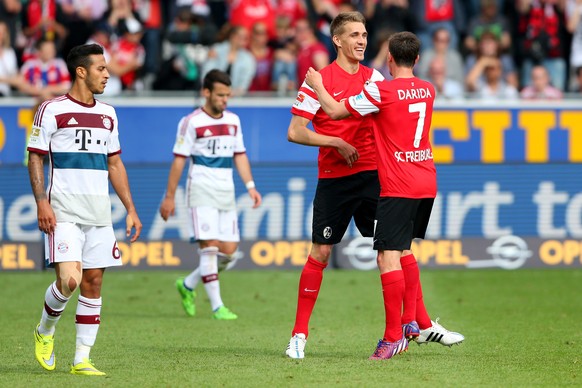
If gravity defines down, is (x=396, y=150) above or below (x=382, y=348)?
above

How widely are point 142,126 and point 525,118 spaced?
5.86 metres

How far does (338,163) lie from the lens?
9297 millimetres

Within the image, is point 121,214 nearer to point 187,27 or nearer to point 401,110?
point 187,27

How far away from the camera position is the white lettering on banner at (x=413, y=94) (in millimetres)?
8805

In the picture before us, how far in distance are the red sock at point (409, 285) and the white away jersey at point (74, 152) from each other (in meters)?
2.39

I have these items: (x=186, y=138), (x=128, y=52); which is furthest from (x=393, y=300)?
(x=128, y=52)

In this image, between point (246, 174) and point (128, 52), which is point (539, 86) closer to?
point (128, 52)

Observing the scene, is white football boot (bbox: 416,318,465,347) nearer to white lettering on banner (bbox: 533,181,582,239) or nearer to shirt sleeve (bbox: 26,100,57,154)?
shirt sleeve (bbox: 26,100,57,154)

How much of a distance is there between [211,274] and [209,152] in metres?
1.29

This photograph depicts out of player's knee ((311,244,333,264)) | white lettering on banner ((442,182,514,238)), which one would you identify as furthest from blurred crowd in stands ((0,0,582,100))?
player's knee ((311,244,333,264))

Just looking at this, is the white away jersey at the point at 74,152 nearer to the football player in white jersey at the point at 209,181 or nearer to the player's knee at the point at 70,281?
the player's knee at the point at 70,281

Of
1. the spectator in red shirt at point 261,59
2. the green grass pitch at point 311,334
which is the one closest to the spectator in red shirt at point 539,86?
the green grass pitch at point 311,334

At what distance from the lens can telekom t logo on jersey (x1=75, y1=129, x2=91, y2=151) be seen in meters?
8.46

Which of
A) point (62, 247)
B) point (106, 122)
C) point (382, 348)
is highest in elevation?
point (106, 122)
